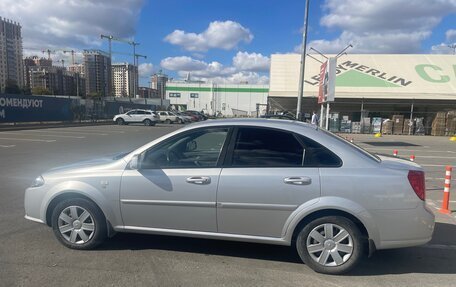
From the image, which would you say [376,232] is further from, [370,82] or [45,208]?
[370,82]

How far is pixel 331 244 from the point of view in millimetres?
3736

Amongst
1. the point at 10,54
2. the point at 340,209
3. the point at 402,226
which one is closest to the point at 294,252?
the point at 340,209

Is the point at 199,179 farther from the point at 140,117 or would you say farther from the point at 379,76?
the point at 379,76

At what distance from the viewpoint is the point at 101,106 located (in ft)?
136

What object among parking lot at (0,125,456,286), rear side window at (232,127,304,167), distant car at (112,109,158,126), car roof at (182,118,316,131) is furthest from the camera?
distant car at (112,109,158,126)

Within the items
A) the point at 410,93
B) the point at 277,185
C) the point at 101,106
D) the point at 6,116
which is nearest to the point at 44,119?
the point at 6,116

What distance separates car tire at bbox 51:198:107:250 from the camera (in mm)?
4207

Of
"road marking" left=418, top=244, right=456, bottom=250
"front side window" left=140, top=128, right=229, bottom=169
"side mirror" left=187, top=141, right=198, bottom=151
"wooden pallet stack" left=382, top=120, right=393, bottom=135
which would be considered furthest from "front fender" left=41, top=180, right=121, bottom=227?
"wooden pallet stack" left=382, top=120, right=393, bottom=135

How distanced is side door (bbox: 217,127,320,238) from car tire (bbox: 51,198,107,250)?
1.49 metres

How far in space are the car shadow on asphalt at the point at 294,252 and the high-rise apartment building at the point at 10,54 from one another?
90.3m

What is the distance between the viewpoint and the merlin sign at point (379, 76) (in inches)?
1341

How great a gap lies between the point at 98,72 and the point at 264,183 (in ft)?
357

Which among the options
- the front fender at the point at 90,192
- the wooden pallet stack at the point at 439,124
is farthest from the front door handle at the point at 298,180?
the wooden pallet stack at the point at 439,124

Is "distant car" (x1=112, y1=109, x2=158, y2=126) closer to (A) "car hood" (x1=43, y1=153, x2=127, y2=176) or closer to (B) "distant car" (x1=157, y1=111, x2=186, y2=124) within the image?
(B) "distant car" (x1=157, y1=111, x2=186, y2=124)
